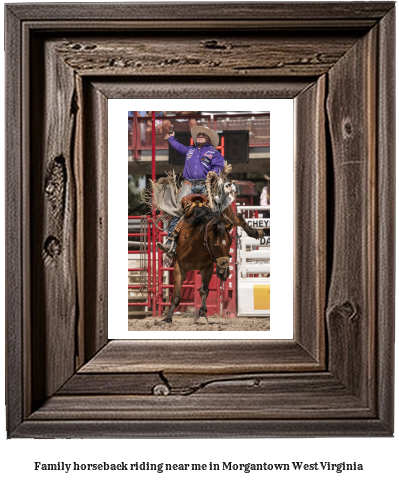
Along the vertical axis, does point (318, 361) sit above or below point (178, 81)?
below

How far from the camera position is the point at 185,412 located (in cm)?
140

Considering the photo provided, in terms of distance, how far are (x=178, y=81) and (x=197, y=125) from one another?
0.14m

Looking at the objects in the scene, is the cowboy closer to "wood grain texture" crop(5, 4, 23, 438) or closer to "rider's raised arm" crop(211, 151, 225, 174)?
"rider's raised arm" crop(211, 151, 225, 174)

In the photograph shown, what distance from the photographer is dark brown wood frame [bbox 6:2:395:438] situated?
138cm

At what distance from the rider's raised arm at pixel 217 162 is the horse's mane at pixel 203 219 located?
0.40 feet

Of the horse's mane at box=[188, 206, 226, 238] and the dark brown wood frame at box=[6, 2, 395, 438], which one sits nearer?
the dark brown wood frame at box=[6, 2, 395, 438]

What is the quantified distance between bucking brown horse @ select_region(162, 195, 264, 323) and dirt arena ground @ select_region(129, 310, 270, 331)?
0.11 meters

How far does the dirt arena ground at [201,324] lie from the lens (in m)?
1.45

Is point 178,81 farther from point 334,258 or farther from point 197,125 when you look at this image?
point 334,258

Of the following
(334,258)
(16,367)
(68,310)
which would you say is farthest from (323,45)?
(16,367)

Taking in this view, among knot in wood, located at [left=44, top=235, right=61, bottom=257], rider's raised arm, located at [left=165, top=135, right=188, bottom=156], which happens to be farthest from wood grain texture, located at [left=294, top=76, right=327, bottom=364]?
knot in wood, located at [left=44, top=235, right=61, bottom=257]

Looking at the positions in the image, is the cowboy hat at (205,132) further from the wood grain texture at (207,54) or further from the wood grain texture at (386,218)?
the wood grain texture at (386,218)

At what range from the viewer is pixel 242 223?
1.46 m

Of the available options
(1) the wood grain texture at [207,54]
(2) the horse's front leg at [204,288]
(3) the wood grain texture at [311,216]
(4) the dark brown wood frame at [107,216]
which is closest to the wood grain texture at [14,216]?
(4) the dark brown wood frame at [107,216]
